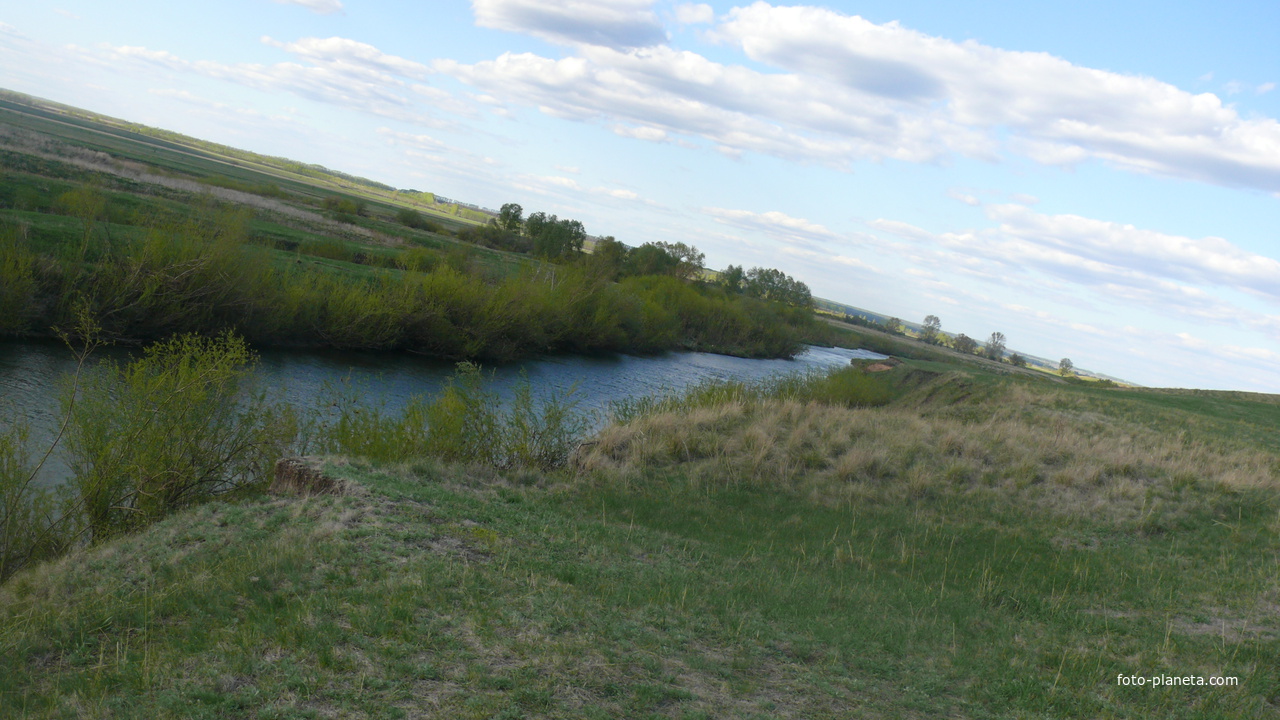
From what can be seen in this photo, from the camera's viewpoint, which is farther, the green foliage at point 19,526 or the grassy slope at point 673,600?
the green foliage at point 19,526

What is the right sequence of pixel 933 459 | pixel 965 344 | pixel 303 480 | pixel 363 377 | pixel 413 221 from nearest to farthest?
pixel 303 480 < pixel 933 459 < pixel 363 377 < pixel 413 221 < pixel 965 344

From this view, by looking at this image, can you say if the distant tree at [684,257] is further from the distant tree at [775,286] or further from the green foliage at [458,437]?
the green foliage at [458,437]

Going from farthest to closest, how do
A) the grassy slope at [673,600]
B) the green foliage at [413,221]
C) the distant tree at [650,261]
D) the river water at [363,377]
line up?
the green foliage at [413,221], the distant tree at [650,261], the river water at [363,377], the grassy slope at [673,600]

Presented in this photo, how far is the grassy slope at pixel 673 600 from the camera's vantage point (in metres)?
4.83

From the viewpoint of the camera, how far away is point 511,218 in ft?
280

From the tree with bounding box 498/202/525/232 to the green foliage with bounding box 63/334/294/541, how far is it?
7513 centimetres

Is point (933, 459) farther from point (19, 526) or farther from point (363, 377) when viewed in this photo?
point (363, 377)

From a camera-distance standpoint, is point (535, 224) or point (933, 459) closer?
point (933, 459)

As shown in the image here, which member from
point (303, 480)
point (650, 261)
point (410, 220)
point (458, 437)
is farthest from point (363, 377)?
point (410, 220)

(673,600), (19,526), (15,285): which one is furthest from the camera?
(15,285)

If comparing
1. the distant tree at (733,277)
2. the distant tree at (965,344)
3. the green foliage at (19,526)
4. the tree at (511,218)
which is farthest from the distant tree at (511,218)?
the green foliage at (19,526)

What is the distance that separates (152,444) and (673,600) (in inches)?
319

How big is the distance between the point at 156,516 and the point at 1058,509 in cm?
1394

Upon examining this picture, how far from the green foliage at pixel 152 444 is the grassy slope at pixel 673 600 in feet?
8.72
